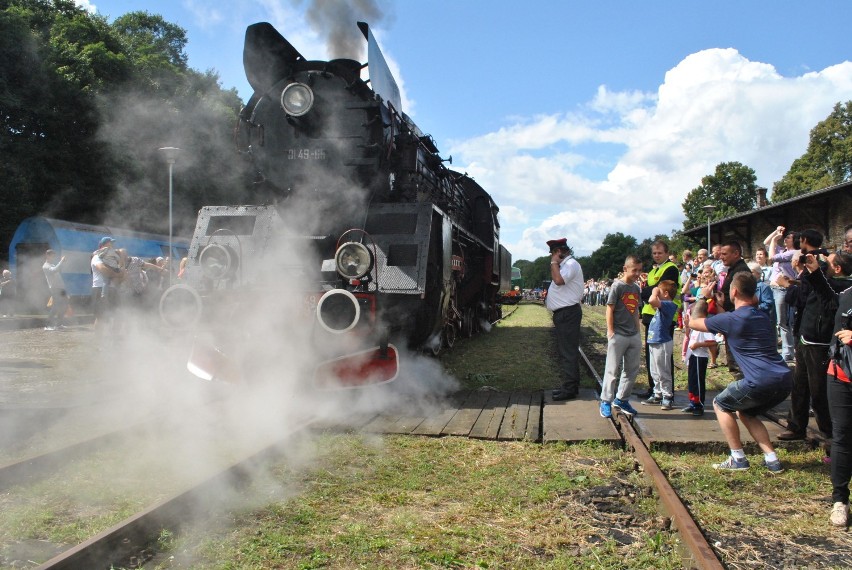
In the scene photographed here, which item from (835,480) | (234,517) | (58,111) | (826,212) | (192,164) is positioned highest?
(58,111)

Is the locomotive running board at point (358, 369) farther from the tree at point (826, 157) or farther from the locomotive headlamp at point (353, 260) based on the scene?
the tree at point (826, 157)

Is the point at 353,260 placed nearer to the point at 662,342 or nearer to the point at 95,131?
the point at 662,342

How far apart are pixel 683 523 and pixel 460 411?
2.75 metres

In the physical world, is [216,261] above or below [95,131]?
below

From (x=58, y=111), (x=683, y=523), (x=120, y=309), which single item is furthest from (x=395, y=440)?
(x=58, y=111)

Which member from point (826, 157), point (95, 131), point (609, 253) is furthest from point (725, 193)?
point (95, 131)

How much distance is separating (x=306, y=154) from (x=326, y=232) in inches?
31.2

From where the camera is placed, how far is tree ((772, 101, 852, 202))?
36.8 m

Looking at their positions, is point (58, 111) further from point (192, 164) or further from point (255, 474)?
point (255, 474)

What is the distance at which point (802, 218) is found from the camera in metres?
19.0

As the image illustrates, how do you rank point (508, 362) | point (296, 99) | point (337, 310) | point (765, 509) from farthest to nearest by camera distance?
point (508, 362) < point (296, 99) < point (337, 310) < point (765, 509)

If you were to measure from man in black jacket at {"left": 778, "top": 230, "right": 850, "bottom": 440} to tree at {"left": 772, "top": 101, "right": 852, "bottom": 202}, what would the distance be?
3802cm

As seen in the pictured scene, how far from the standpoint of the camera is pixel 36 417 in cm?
484

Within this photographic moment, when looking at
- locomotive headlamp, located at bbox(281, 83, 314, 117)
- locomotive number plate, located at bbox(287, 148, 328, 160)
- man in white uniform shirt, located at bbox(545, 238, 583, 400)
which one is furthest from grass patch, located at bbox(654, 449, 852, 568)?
locomotive headlamp, located at bbox(281, 83, 314, 117)
